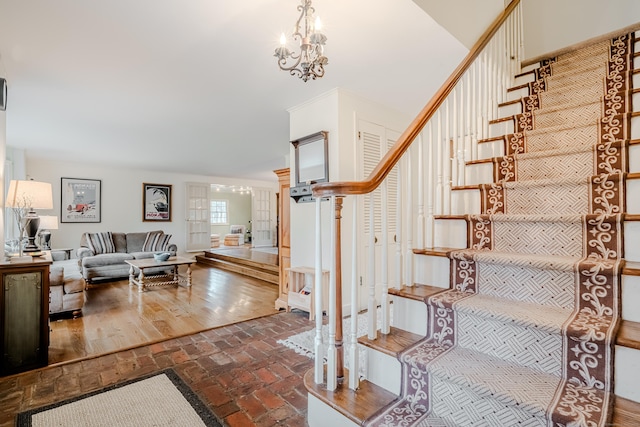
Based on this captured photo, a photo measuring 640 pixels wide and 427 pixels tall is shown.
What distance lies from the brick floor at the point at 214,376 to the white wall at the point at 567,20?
463 centimetres

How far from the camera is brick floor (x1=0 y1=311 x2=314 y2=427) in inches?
70.1

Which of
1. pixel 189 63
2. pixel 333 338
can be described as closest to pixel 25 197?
pixel 189 63

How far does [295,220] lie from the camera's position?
374 centimetres

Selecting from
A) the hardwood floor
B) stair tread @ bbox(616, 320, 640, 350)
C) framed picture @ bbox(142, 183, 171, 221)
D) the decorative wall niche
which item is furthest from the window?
stair tread @ bbox(616, 320, 640, 350)

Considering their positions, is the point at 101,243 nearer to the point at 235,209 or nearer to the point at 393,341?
the point at 393,341

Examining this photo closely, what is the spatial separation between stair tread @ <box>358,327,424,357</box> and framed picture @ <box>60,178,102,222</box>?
7987mm

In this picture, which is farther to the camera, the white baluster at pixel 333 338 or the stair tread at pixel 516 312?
the white baluster at pixel 333 338

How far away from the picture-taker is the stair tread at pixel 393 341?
4.36 feet

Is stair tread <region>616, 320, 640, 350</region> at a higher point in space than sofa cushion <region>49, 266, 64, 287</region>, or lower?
higher

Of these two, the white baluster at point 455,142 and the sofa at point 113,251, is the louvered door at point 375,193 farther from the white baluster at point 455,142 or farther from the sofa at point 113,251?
the sofa at point 113,251

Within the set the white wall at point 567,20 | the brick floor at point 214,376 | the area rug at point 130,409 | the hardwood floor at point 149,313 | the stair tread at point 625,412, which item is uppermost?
the white wall at point 567,20

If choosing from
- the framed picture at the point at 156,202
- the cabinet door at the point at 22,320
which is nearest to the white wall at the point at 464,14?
the cabinet door at the point at 22,320

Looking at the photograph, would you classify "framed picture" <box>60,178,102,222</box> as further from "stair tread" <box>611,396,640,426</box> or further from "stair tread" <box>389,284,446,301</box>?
"stair tread" <box>611,396,640,426</box>

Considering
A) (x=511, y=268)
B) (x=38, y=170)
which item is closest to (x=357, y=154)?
(x=511, y=268)
